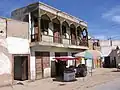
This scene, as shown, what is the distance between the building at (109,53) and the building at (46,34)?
54.6ft

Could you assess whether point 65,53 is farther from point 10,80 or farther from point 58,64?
point 10,80

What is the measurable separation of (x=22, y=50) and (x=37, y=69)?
294 cm

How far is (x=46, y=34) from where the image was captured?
2314 cm

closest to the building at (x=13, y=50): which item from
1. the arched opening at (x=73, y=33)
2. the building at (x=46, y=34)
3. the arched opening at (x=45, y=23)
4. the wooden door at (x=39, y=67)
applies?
the building at (x=46, y=34)

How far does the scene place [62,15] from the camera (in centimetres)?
2514

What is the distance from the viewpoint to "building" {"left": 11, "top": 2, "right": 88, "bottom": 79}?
20828 mm

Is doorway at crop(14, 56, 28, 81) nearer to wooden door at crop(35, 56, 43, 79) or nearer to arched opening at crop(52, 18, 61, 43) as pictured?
wooden door at crop(35, 56, 43, 79)

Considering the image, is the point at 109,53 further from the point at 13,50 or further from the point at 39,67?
the point at 13,50

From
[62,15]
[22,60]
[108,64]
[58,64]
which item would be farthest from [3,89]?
[108,64]

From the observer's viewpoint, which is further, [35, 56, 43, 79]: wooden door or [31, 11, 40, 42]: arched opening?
[35, 56, 43, 79]: wooden door

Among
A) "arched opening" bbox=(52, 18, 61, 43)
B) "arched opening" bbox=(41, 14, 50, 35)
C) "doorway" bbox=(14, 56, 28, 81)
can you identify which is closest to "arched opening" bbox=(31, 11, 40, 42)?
"arched opening" bbox=(41, 14, 50, 35)

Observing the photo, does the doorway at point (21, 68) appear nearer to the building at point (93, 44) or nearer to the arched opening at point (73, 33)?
the arched opening at point (73, 33)

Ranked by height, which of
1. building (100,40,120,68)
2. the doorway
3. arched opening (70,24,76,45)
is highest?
arched opening (70,24,76,45)

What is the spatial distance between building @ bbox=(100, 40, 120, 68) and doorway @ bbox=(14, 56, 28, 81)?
25.7 m
